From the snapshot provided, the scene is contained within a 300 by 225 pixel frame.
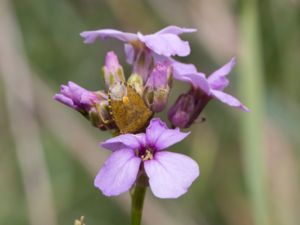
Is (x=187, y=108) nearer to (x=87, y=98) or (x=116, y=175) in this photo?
(x=87, y=98)

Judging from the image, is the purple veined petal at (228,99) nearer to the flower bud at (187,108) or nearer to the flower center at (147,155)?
the flower bud at (187,108)

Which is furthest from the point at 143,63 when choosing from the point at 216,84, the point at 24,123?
the point at 24,123

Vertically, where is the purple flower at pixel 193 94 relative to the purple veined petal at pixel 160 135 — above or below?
above

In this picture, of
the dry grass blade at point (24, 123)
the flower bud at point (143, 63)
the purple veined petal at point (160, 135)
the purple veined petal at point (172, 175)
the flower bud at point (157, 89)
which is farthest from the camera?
the dry grass blade at point (24, 123)

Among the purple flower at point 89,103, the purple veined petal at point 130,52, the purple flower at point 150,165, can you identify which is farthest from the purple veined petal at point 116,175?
the purple veined petal at point 130,52

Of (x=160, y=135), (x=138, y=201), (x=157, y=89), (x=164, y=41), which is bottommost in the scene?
(x=138, y=201)

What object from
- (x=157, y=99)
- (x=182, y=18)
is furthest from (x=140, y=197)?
(x=182, y=18)

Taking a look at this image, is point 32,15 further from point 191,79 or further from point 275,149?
point 191,79
